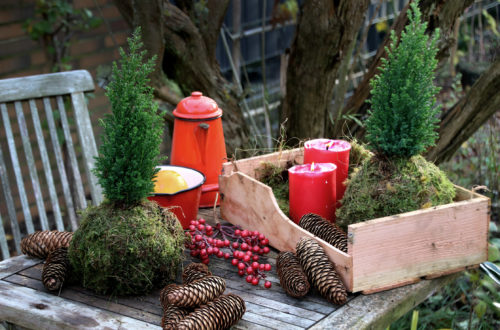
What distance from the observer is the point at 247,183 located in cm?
159

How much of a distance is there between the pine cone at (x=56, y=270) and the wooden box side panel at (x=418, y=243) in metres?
0.67

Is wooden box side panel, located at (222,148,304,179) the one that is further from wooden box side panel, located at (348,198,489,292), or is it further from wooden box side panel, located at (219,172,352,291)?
wooden box side panel, located at (348,198,489,292)

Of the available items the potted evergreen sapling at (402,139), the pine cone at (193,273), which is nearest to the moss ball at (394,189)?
the potted evergreen sapling at (402,139)

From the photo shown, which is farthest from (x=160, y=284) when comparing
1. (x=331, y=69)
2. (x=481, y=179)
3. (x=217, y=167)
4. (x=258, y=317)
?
(x=481, y=179)

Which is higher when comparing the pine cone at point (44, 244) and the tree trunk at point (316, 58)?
the tree trunk at point (316, 58)

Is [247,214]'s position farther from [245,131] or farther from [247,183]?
[245,131]

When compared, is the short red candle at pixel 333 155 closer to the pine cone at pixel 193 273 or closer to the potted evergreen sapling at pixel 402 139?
the potted evergreen sapling at pixel 402 139

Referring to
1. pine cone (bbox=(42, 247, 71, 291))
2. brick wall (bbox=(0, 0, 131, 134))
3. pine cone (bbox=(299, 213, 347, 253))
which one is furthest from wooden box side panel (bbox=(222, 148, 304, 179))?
brick wall (bbox=(0, 0, 131, 134))

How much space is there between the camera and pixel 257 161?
1732mm

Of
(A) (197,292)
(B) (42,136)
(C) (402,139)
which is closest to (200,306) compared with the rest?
(A) (197,292)

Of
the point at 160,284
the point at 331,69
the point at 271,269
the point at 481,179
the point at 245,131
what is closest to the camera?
the point at 160,284

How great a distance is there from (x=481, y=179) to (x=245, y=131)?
1300mm

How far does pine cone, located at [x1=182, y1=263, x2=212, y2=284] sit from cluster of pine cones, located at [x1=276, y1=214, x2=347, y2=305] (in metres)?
0.19

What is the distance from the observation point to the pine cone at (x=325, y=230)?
1317 millimetres
